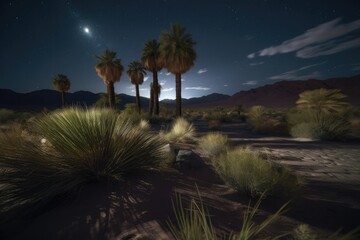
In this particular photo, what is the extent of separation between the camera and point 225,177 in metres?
A: 3.99

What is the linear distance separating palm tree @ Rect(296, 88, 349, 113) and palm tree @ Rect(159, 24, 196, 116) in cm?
1291

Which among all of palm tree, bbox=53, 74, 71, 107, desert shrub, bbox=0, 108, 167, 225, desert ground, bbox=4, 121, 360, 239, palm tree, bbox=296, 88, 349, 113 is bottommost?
desert ground, bbox=4, 121, 360, 239

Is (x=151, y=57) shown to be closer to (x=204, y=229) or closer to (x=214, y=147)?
(x=214, y=147)

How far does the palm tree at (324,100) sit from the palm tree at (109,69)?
76.0ft

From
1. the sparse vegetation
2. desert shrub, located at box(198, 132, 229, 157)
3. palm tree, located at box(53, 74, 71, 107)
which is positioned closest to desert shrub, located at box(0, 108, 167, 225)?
desert shrub, located at box(198, 132, 229, 157)

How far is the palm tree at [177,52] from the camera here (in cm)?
2302

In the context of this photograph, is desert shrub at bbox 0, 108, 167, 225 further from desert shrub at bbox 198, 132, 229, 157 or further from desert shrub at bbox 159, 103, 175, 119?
desert shrub at bbox 159, 103, 175, 119

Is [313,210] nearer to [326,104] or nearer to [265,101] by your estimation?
[326,104]

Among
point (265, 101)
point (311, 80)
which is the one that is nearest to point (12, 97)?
point (265, 101)

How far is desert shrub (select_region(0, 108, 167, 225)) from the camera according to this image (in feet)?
10.3

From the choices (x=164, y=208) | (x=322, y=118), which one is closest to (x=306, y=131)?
(x=322, y=118)

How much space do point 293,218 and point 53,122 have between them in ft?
14.1

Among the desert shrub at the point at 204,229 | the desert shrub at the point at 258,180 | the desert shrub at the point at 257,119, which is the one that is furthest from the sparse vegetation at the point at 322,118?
the desert shrub at the point at 204,229

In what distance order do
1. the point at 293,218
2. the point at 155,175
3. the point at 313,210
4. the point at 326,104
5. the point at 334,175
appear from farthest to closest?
the point at 326,104
the point at 334,175
the point at 155,175
the point at 313,210
the point at 293,218
